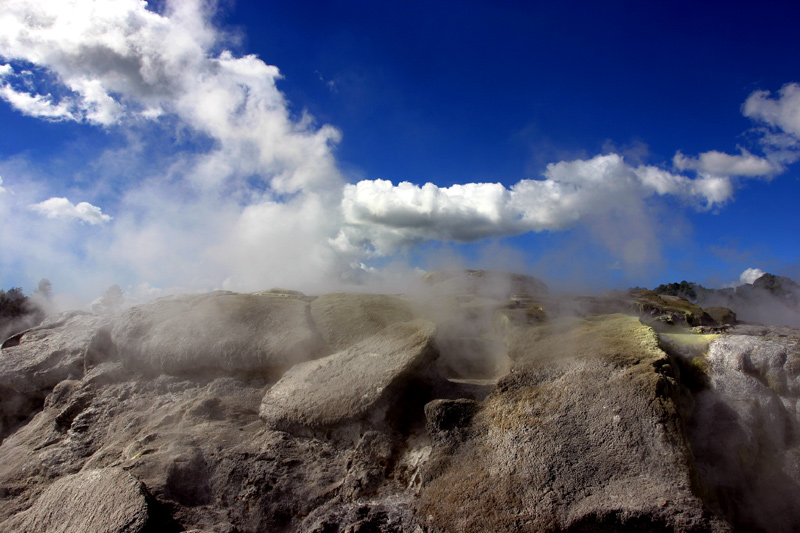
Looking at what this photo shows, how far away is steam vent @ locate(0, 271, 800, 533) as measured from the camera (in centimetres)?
341

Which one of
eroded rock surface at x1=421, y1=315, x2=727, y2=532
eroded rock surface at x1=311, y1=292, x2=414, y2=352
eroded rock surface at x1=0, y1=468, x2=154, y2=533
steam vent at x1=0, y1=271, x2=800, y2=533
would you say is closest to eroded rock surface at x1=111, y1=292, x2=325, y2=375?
steam vent at x1=0, y1=271, x2=800, y2=533

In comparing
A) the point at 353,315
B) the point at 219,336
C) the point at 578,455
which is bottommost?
the point at 578,455

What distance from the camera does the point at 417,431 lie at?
4.41 meters

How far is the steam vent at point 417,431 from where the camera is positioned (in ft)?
11.2

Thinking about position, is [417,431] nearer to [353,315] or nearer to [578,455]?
[578,455]

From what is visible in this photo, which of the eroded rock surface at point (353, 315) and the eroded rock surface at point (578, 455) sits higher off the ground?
the eroded rock surface at point (353, 315)

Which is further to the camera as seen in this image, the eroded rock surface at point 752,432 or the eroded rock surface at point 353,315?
the eroded rock surface at point 353,315

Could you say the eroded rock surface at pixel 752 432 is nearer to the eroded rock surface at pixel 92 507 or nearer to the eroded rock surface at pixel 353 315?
the eroded rock surface at pixel 353 315

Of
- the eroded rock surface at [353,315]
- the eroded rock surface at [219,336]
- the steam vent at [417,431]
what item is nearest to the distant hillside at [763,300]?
the steam vent at [417,431]

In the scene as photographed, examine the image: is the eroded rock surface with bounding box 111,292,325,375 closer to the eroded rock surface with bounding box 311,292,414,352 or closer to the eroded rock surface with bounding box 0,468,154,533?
the eroded rock surface with bounding box 311,292,414,352

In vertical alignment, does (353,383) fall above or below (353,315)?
below

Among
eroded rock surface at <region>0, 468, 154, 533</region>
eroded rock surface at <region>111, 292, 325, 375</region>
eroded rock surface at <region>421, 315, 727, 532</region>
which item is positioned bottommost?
eroded rock surface at <region>0, 468, 154, 533</region>

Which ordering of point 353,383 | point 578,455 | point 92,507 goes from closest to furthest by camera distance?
1. point 578,455
2. point 92,507
3. point 353,383

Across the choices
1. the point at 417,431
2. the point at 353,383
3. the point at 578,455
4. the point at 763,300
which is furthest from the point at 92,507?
the point at 763,300
